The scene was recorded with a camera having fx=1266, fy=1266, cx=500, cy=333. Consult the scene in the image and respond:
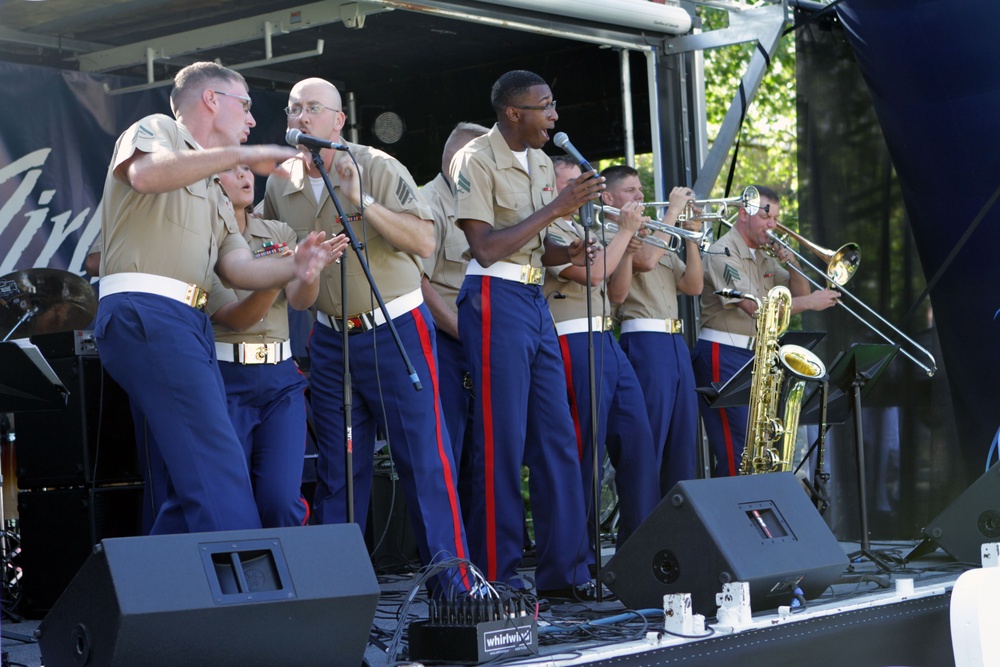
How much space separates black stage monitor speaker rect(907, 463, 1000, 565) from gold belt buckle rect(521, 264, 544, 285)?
5.90 feet

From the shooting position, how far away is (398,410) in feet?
13.4

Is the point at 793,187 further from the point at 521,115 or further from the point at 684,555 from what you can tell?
the point at 684,555

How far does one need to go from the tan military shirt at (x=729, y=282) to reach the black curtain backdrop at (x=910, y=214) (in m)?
0.54

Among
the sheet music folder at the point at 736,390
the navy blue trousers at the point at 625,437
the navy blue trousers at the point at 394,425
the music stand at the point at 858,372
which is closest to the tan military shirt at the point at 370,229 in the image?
the navy blue trousers at the point at 394,425

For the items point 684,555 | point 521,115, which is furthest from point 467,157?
point 684,555

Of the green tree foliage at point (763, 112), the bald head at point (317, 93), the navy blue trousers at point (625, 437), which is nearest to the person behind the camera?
the bald head at point (317, 93)

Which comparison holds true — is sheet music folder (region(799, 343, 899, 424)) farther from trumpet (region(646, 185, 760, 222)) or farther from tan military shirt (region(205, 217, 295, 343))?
tan military shirt (region(205, 217, 295, 343))

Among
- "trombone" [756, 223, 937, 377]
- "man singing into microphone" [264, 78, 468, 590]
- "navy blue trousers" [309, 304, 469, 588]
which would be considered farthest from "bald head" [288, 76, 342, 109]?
"trombone" [756, 223, 937, 377]

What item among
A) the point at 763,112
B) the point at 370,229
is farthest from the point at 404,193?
the point at 763,112

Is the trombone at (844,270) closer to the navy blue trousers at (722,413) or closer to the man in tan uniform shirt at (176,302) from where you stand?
the navy blue trousers at (722,413)

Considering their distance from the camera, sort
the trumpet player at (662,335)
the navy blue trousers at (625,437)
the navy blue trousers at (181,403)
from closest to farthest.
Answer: the navy blue trousers at (181,403), the navy blue trousers at (625,437), the trumpet player at (662,335)

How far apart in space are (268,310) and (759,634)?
5.88ft

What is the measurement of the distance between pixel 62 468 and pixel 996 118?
14.9 ft

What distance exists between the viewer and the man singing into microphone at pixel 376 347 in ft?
13.4
